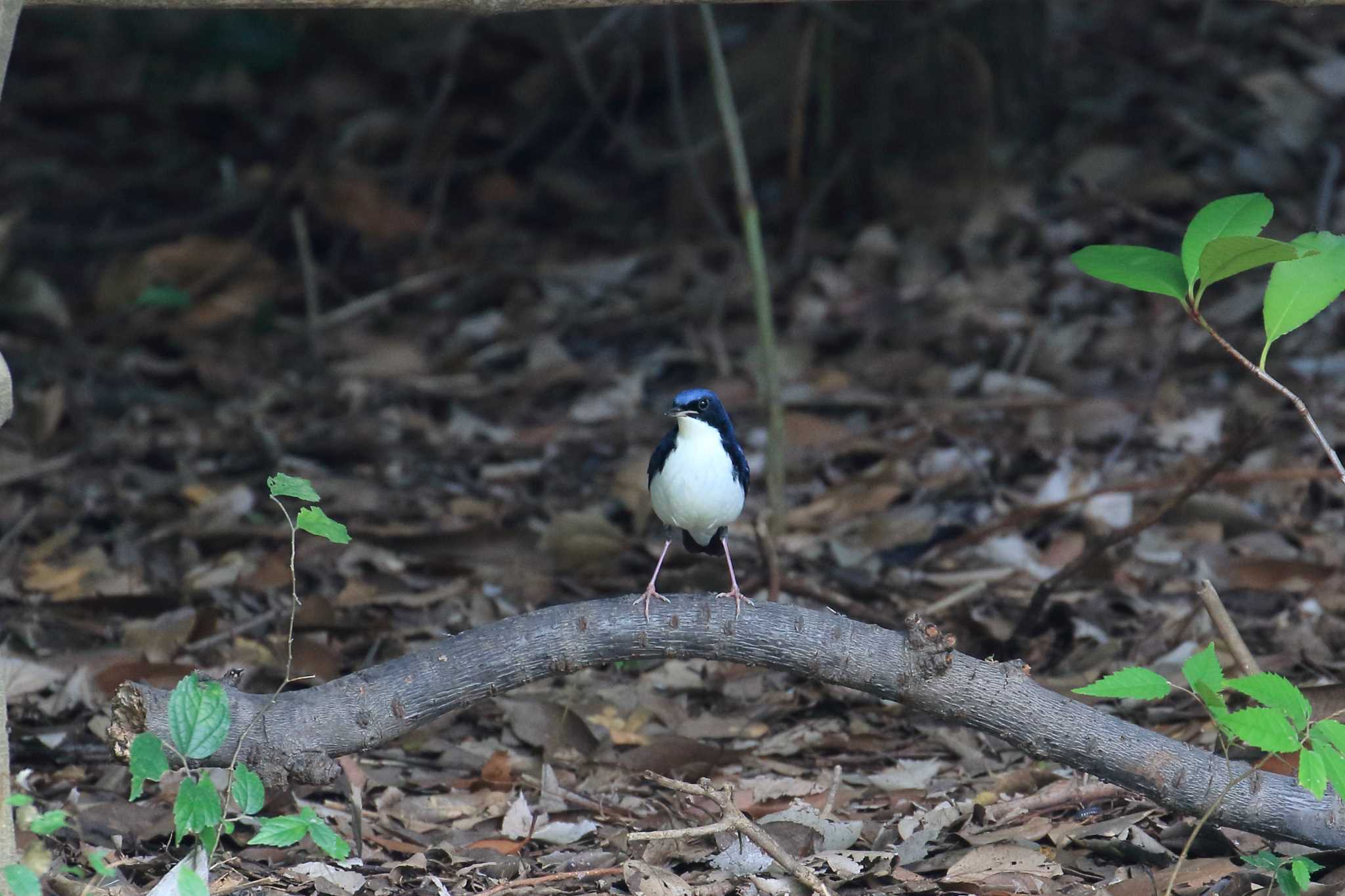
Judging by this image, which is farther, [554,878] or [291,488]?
[554,878]

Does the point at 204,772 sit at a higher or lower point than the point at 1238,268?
lower

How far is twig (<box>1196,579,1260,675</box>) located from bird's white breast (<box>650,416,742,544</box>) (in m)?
1.48

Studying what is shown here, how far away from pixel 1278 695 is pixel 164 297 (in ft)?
22.7

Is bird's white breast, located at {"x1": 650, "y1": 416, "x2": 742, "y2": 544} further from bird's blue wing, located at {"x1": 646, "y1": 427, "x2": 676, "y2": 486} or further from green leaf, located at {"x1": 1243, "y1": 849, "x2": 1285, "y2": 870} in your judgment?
green leaf, located at {"x1": 1243, "y1": 849, "x2": 1285, "y2": 870}

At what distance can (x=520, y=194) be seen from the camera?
35.2 feet

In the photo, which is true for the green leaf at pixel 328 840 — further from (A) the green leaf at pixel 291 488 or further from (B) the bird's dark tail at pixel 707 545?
(B) the bird's dark tail at pixel 707 545

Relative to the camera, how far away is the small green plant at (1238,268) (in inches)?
127

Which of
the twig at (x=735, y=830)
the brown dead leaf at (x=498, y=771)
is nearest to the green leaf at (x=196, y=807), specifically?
the twig at (x=735, y=830)

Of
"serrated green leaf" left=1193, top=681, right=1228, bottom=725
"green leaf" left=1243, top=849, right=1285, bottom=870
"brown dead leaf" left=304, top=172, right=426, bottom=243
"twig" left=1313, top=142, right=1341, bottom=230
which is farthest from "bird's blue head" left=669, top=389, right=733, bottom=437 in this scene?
"brown dead leaf" left=304, top=172, right=426, bottom=243

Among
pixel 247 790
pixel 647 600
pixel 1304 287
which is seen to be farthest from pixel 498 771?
pixel 1304 287

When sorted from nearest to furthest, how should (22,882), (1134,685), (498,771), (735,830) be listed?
1. (22,882)
2. (1134,685)
3. (735,830)
4. (498,771)

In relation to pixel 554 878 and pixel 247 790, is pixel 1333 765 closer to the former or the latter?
pixel 554 878


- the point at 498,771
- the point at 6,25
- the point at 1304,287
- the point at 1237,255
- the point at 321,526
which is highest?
the point at 6,25

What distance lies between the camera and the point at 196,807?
3.14 metres
